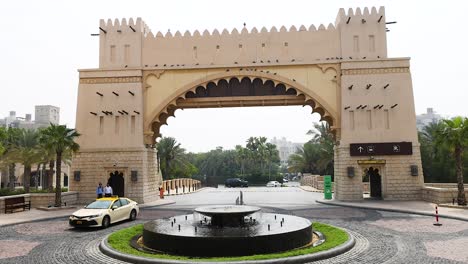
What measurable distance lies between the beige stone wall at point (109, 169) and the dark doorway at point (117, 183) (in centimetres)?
109

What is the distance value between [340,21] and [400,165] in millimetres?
10767

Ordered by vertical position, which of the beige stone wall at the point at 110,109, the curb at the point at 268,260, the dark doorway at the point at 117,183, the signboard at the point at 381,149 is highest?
the beige stone wall at the point at 110,109

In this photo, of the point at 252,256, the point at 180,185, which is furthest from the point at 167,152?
the point at 252,256

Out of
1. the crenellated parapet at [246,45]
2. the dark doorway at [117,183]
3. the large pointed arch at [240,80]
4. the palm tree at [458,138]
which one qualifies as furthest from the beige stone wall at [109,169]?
the palm tree at [458,138]

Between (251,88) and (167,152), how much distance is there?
30.5 metres

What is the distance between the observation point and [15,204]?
69.4ft

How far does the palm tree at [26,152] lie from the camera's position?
3628cm

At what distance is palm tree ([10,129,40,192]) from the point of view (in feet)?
119

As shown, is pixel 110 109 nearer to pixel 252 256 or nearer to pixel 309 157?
pixel 252 256

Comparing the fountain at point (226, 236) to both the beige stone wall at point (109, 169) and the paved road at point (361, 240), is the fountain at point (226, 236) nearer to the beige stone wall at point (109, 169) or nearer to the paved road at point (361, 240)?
the paved road at point (361, 240)

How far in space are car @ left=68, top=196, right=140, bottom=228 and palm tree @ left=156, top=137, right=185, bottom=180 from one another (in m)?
→ 36.5

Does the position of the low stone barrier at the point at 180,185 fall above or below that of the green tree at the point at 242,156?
below

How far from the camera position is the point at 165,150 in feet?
178

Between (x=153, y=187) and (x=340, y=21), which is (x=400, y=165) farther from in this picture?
(x=153, y=187)
